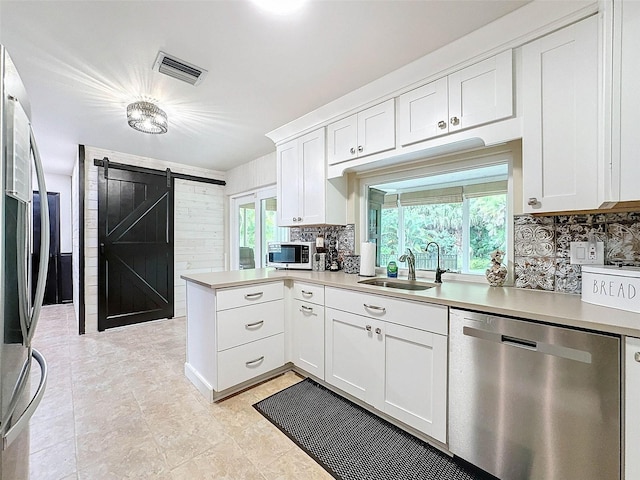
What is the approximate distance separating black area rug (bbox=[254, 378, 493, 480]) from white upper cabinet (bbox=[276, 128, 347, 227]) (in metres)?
1.52

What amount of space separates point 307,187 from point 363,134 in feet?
2.49

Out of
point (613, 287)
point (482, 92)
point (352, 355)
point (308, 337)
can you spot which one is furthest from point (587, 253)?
point (308, 337)

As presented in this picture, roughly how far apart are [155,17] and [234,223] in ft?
11.0

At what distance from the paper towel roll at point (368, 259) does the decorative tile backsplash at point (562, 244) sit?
102 cm

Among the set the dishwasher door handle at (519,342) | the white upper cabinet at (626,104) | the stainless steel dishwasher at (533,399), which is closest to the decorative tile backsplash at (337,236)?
the stainless steel dishwasher at (533,399)

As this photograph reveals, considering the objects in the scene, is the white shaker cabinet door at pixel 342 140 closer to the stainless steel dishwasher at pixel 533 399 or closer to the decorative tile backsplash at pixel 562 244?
the decorative tile backsplash at pixel 562 244

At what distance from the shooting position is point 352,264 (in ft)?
8.89

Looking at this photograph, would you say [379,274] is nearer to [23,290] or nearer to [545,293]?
[545,293]

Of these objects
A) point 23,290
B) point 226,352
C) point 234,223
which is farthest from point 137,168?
point 23,290

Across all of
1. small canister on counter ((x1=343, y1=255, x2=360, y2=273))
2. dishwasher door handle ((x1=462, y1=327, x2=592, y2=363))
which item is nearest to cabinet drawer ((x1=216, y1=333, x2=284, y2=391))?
small canister on counter ((x1=343, y1=255, x2=360, y2=273))

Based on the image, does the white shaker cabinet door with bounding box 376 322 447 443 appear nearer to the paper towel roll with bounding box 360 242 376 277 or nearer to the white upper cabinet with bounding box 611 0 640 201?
the paper towel roll with bounding box 360 242 376 277

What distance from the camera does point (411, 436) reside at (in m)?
1.64

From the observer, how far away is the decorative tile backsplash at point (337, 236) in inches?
109

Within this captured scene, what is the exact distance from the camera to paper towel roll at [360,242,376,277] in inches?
94.0
